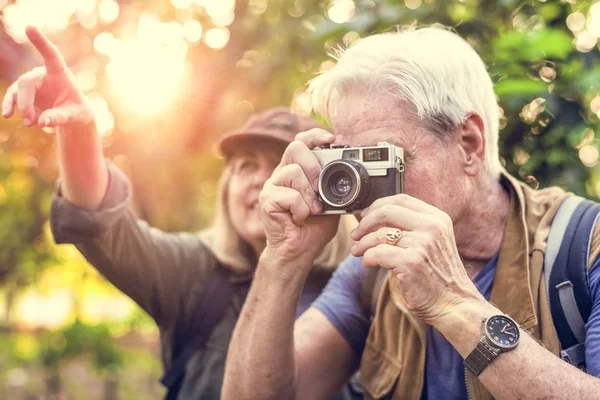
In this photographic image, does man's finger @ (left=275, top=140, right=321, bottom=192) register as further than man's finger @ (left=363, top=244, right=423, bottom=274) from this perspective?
Yes

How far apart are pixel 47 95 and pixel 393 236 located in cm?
135

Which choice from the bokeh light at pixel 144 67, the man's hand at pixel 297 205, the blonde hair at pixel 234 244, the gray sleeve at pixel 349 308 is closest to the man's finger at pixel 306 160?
the man's hand at pixel 297 205

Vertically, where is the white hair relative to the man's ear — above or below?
above

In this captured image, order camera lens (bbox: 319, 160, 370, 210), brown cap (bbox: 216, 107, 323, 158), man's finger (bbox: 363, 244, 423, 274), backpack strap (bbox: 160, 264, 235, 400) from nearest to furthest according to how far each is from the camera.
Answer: man's finger (bbox: 363, 244, 423, 274)
camera lens (bbox: 319, 160, 370, 210)
backpack strap (bbox: 160, 264, 235, 400)
brown cap (bbox: 216, 107, 323, 158)

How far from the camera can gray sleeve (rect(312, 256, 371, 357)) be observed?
238 cm

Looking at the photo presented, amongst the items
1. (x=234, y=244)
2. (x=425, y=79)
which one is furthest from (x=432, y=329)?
(x=234, y=244)

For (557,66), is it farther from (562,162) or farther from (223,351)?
(223,351)

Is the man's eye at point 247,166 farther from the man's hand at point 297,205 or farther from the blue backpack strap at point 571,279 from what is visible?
the blue backpack strap at point 571,279

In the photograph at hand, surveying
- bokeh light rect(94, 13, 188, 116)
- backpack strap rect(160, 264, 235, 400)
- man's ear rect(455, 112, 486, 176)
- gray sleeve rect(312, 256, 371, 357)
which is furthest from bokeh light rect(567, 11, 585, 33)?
bokeh light rect(94, 13, 188, 116)

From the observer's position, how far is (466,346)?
173 centimetres

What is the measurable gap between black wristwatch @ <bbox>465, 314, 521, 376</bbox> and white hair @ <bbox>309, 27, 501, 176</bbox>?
68cm

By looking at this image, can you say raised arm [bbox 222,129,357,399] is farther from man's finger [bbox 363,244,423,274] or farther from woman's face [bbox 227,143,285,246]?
woman's face [bbox 227,143,285,246]

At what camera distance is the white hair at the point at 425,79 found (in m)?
2.15

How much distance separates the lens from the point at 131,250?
301 cm
